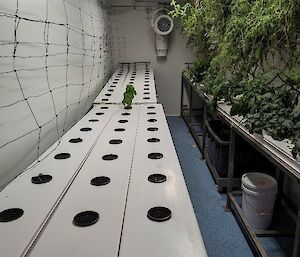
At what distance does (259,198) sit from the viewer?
2064 mm

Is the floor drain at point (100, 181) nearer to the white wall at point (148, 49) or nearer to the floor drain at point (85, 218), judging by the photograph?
the floor drain at point (85, 218)

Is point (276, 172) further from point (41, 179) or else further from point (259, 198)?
point (41, 179)

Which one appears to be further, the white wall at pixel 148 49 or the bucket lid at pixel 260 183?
the white wall at pixel 148 49

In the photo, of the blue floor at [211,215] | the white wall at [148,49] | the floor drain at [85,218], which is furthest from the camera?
the white wall at [148,49]

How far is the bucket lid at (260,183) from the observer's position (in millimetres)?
2039

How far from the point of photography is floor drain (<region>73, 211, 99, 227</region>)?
940 millimetres

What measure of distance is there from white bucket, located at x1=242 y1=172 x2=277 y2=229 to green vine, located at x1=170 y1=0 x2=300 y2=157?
1.67ft

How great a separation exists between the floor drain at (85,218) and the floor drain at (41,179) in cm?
33

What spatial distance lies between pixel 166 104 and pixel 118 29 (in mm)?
1745

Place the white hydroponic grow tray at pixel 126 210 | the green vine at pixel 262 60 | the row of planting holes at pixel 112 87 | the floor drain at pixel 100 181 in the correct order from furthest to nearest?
the row of planting holes at pixel 112 87 → the green vine at pixel 262 60 → the floor drain at pixel 100 181 → the white hydroponic grow tray at pixel 126 210

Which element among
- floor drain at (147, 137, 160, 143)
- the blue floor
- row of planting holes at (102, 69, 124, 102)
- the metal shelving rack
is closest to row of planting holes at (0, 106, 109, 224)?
floor drain at (147, 137, 160, 143)

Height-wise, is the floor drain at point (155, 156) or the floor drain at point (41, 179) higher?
the floor drain at point (155, 156)

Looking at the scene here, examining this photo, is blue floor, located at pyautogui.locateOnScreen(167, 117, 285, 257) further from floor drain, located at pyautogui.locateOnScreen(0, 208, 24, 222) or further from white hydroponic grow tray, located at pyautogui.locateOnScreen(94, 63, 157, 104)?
floor drain, located at pyautogui.locateOnScreen(0, 208, 24, 222)

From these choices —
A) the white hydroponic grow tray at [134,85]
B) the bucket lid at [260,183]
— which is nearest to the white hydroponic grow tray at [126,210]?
the bucket lid at [260,183]
